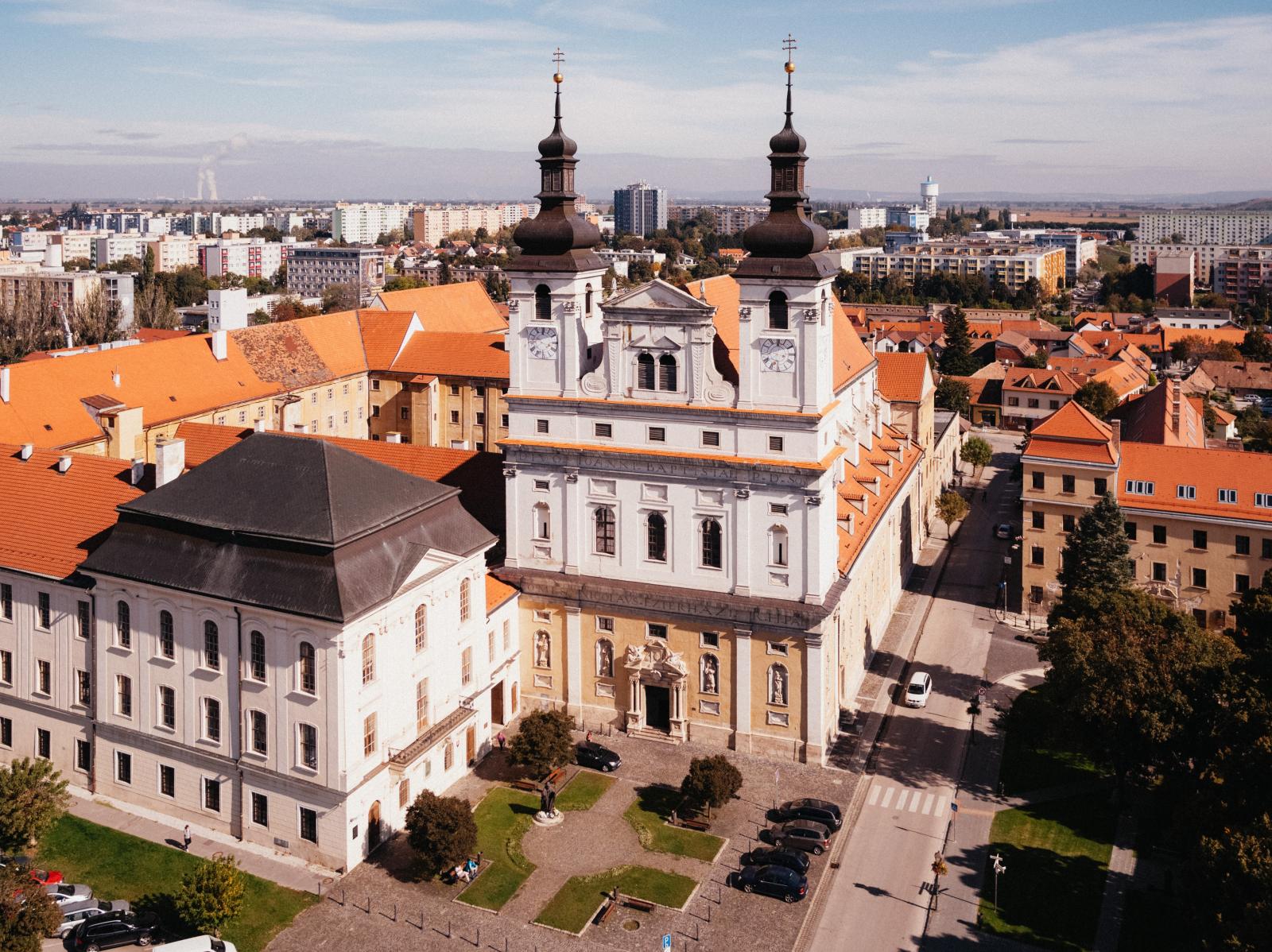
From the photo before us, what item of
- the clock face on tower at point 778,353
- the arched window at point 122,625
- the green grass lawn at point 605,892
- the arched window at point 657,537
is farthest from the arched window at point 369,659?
the clock face on tower at point 778,353

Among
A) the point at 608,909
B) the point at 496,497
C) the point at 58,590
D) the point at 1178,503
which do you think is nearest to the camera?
the point at 608,909

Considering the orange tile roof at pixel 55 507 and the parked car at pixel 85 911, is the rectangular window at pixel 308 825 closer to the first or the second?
the parked car at pixel 85 911

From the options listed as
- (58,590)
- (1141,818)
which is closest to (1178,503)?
(1141,818)

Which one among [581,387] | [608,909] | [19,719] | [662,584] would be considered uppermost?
[581,387]

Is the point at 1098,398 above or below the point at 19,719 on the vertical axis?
above

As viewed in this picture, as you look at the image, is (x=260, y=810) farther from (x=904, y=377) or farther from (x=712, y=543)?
(x=904, y=377)

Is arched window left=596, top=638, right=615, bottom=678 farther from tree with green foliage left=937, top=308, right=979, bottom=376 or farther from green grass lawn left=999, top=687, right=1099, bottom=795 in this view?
tree with green foliage left=937, top=308, right=979, bottom=376

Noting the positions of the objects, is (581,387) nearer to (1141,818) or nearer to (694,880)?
(694,880)

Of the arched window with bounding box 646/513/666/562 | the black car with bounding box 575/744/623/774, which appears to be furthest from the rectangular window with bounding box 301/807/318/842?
the arched window with bounding box 646/513/666/562
